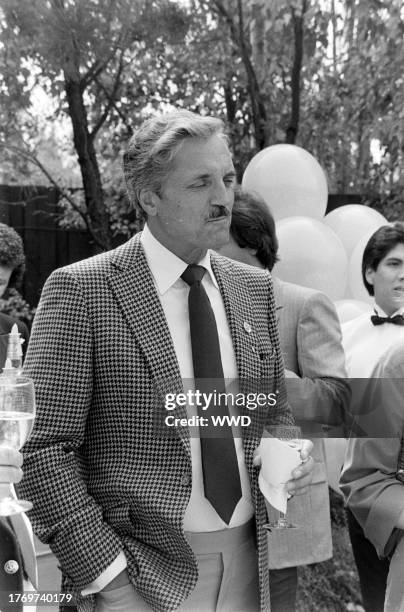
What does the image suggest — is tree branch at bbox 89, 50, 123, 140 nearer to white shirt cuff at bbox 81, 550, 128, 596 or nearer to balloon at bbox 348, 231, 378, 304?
balloon at bbox 348, 231, 378, 304

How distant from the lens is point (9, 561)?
1149 millimetres

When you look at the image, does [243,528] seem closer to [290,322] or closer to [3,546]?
[3,546]

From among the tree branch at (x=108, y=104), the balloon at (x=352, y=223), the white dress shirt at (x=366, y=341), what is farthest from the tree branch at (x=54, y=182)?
the white dress shirt at (x=366, y=341)

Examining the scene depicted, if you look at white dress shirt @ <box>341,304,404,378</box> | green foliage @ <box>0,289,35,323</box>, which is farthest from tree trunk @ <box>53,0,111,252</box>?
white dress shirt @ <box>341,304,404,378</box>

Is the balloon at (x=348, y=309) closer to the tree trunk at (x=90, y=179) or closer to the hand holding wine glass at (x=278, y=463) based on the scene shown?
the tree trunk at (x=90, y=179)

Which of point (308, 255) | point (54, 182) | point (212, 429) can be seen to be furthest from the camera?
point (54, 182)

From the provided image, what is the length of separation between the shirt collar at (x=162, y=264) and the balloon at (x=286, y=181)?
6.25 feet

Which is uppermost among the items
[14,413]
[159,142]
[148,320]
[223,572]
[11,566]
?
[159,142]

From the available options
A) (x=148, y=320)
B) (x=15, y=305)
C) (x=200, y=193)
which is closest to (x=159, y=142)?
(x=200, y=193)

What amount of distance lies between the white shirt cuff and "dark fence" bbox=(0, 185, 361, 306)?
2.70 metres

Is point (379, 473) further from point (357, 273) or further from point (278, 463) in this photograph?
point (357, 273)

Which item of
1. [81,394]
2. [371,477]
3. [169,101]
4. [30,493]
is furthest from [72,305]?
[169,101]

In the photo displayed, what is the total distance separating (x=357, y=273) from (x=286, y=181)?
516 millimetres

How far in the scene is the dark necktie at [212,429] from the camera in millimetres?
1490
